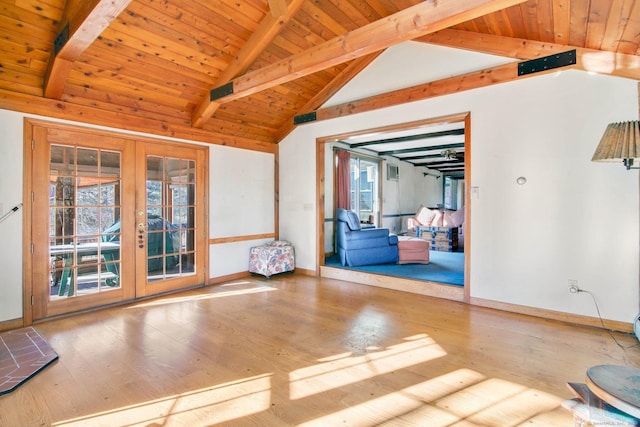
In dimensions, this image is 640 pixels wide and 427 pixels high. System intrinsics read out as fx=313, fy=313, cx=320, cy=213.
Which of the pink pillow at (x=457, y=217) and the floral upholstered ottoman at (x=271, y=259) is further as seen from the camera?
the pink pillow at (x=457, y=217)

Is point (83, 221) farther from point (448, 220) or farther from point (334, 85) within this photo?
point (448, 220)

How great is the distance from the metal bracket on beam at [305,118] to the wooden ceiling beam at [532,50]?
2.06 meters

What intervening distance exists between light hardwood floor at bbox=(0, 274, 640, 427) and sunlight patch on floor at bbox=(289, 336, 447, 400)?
0.01 meters

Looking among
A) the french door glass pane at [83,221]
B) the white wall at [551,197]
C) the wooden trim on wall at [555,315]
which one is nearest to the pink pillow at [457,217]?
the white wall at [551,197]

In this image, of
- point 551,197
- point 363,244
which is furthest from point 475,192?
point 363,244

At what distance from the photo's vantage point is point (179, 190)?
473cm

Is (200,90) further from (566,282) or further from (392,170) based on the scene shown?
(392,170)

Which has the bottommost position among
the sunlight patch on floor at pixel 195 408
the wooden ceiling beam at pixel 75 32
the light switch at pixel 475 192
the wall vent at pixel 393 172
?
the sunlight patch on floor at pixel 195 408

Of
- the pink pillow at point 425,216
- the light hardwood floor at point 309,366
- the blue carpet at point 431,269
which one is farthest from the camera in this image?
the pink pillow at point 425,216

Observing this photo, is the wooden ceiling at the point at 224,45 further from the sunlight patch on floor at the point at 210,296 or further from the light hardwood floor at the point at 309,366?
the light hardwood floor at the point at 309,366

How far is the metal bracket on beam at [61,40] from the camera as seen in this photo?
2837 millimetres

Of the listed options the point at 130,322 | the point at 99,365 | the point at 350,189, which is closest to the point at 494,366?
the point at 99,365

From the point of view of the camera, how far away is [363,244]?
567cm

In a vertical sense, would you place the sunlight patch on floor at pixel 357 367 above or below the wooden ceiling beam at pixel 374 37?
below
